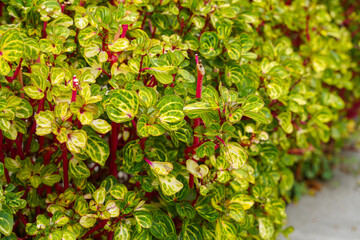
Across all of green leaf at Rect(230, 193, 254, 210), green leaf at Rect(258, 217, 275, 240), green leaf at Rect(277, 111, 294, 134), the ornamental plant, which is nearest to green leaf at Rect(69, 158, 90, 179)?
the ornamental plant

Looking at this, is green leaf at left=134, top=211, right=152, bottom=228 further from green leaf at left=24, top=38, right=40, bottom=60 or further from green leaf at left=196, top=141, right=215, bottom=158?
green leaf at left=24, top=38, right=40, bottom=60

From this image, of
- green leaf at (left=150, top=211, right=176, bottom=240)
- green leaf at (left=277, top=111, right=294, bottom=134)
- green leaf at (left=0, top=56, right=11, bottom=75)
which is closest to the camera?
green leaf at (left=0, top=56, right=11, bottom=75)

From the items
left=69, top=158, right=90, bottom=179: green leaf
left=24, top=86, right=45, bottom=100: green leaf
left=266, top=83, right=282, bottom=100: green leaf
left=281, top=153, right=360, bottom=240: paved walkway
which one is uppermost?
left=266, top=83, right=282, bottom=100: green leaf

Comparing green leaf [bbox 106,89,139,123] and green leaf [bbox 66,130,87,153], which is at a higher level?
green leaf [bbox 106,89,139,123]

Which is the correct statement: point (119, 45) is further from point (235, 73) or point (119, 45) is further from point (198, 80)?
point (235, 73)

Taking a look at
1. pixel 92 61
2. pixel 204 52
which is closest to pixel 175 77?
pixel 204 52

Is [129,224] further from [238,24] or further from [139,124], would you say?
[238,24]

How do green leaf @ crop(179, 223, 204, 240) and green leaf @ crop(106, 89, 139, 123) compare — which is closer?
green leaf @ crop(106, 89, 139, 123)
